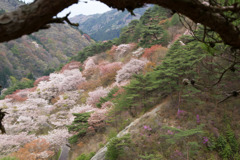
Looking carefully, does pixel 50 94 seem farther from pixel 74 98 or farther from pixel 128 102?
pixel 128 102

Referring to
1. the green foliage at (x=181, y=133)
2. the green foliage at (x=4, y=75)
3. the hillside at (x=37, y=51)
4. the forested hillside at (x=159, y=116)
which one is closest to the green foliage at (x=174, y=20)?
the forested hillside at (x=159, y=116)

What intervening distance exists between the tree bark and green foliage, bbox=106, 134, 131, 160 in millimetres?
5825

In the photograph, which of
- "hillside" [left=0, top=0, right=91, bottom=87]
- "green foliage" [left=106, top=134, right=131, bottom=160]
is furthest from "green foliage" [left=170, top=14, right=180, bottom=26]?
"hillside" [left=0, top=0, right=91, bottom=87]

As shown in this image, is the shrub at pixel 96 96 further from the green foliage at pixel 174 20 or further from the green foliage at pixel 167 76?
the green foliage at pixel 174 20

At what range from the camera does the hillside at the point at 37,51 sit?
44.7 meters

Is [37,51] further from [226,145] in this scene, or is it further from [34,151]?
[226,145]

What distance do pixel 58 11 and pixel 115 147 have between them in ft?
20.8

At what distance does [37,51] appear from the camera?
177 ft

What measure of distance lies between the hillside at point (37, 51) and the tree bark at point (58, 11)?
4732 centimetres

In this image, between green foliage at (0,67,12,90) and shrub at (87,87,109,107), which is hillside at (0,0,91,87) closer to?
green foliage at (0,67,12,90)

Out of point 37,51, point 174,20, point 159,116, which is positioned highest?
point 174,20

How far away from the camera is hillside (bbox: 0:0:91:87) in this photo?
4469 centimetres

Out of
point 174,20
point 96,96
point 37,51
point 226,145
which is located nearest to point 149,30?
point 174,20

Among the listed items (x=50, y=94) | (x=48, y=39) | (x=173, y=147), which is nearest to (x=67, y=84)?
(x=50, y=94)
